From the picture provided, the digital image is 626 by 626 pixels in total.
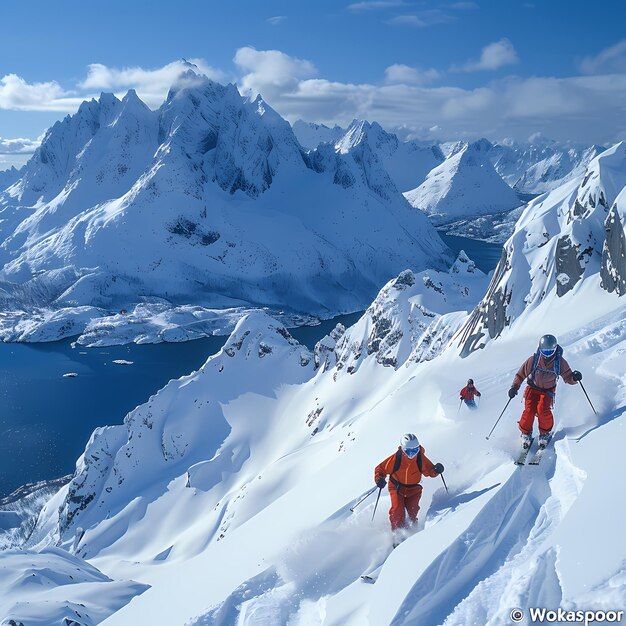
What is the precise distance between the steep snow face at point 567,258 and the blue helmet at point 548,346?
10779 mm

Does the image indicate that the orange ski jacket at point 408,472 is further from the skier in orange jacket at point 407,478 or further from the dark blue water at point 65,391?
the dark blue water at point 65,391

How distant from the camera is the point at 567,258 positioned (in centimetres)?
2766

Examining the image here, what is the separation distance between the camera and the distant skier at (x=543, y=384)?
12039mm

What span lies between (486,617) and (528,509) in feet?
9.37

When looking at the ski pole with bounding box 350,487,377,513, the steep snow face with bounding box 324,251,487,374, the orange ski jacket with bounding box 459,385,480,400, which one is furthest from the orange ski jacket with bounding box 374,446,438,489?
the steep snow face with bounding box 324,251,487,374

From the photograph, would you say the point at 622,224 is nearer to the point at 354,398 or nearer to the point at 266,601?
the point at 266,601

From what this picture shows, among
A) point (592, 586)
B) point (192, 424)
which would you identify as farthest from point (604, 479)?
point (192, 424)

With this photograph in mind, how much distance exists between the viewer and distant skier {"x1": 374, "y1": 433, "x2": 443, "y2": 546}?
1151 cm

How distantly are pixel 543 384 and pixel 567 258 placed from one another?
1779 cm

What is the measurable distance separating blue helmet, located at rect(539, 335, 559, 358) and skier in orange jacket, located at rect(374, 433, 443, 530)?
3.81 metres

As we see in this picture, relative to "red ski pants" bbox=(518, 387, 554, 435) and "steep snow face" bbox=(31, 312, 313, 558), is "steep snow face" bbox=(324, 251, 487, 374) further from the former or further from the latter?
"red ski pants" bbox=(518, 387, 554, 435)

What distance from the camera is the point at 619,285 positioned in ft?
74.7

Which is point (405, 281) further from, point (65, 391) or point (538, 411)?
point (65, 391)

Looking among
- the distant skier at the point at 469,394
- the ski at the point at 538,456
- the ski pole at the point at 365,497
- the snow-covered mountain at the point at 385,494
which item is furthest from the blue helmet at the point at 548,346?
the ski pole at the point at 365,497
